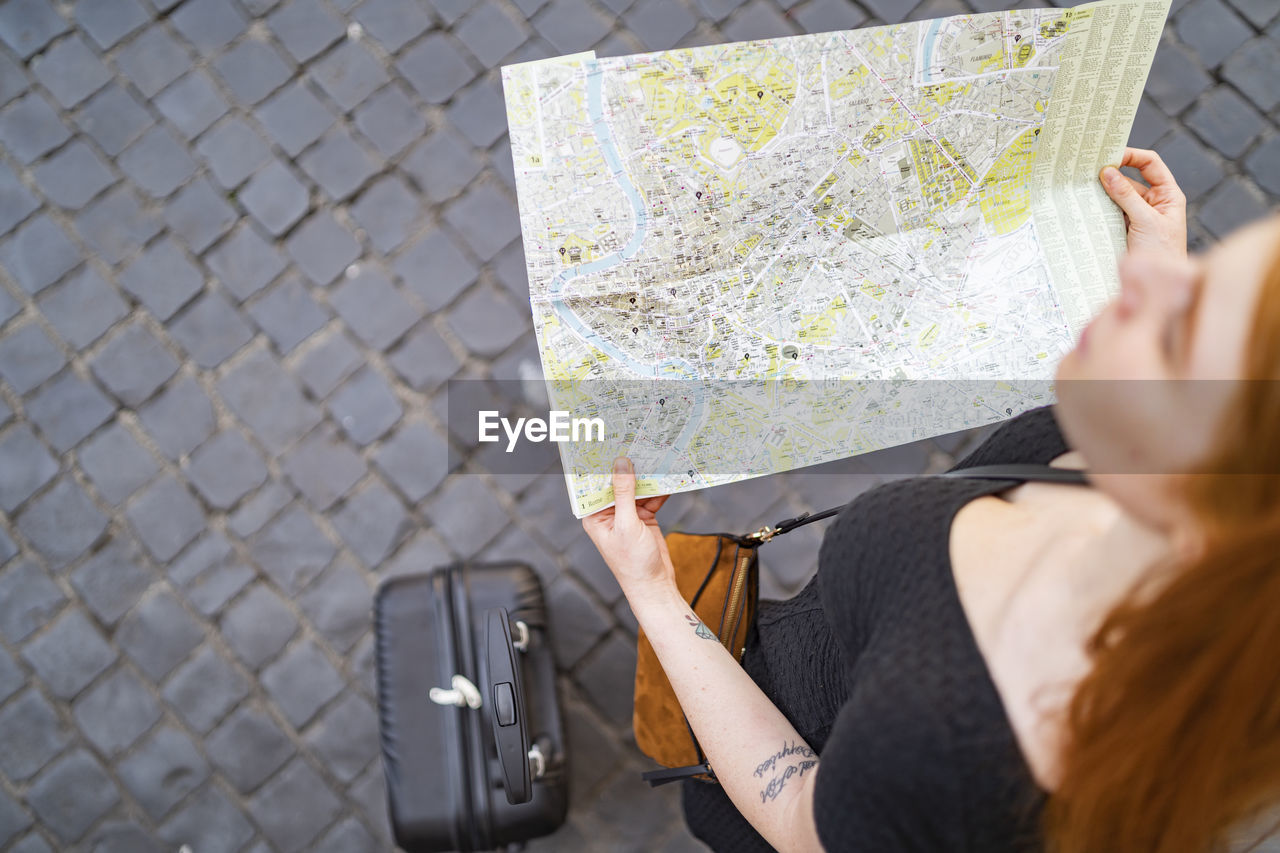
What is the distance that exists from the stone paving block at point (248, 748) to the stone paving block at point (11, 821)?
2.11 ft

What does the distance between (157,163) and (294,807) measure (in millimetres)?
2313

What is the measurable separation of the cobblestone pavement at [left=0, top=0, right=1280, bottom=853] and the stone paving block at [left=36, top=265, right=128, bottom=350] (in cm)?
1

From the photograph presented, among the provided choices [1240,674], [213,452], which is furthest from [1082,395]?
[213,452]

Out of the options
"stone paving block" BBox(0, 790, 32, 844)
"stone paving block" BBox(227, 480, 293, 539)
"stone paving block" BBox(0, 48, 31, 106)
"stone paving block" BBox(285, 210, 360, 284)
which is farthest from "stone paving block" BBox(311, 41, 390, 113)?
"stone paving block" BBox(0, 790, 32, 844)

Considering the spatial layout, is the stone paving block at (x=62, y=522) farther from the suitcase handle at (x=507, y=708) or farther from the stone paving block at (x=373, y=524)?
the suitcase handle at (x=507, y=708)

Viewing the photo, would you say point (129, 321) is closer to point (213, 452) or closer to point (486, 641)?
point (213, 452)

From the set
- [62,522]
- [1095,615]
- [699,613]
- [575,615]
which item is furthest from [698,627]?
[62,522]

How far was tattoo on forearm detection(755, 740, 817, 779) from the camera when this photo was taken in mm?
1221

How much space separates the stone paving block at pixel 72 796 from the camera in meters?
2.37

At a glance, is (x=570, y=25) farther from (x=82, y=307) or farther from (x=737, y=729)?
(x=737, y=729)

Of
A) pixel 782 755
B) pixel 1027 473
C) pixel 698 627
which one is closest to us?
pixel 1027 473

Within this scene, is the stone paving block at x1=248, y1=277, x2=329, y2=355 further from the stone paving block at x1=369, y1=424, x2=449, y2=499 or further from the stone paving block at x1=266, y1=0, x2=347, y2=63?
the stone paving block at x1=266, y1=0, x2=347, y2=63

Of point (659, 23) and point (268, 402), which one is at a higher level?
point (659, 23)

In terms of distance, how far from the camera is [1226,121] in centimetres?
262
